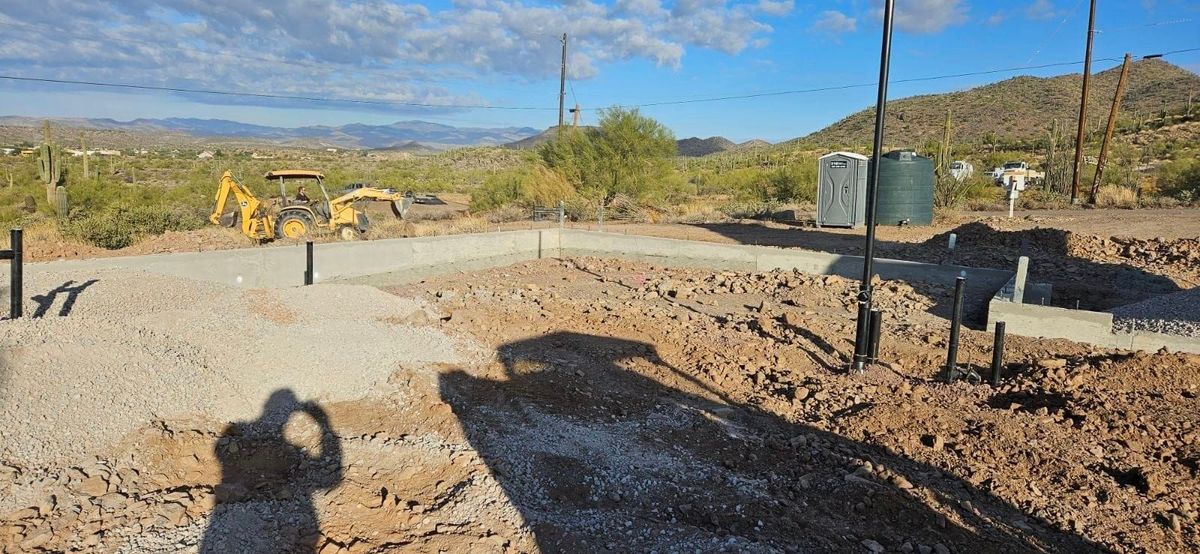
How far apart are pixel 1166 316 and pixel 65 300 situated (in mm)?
11166

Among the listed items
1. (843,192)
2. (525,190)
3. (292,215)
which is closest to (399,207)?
(292,215)

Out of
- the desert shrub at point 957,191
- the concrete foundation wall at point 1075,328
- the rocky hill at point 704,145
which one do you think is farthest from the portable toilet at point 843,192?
the rocky hill at point 704,145

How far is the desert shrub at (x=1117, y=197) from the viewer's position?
82.9 feet

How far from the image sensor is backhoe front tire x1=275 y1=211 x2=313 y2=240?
623 inches

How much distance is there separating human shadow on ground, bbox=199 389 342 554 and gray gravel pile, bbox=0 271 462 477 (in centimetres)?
23

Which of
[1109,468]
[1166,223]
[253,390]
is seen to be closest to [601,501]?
[253,390]

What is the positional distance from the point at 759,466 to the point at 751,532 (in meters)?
1.14

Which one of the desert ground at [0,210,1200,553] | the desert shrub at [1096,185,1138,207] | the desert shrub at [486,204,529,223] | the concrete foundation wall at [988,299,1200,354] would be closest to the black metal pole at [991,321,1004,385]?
the desert ground at [0,210,1200,553]

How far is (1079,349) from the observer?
8562mm

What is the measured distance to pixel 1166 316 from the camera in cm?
871

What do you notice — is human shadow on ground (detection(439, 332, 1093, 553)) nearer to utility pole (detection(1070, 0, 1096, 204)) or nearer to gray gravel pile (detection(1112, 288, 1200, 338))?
gray gravel pile (detection(1112, 288, 1200, 338))

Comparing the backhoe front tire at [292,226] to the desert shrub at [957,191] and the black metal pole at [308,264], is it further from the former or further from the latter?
the desert shrub at [957,191]

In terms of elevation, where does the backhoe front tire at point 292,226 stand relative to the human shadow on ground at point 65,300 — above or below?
above

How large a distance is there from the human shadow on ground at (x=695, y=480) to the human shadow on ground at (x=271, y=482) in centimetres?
109
